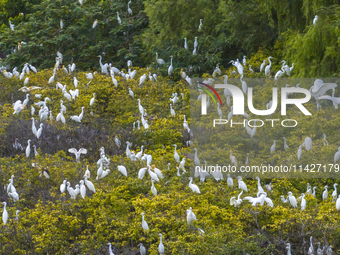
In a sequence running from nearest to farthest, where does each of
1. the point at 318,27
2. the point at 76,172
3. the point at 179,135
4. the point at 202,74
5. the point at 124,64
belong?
the point at 76,172, the point at 318,27, the point at 179,135, the point at 202,74, the point at 124,64

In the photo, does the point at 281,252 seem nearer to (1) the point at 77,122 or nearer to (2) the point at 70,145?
(2) the point at 70,145

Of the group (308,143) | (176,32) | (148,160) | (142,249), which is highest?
(176,32)

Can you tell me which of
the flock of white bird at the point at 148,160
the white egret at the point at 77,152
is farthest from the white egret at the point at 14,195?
the white egret at the point at 77,152

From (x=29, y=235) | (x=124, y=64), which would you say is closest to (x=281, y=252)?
(x=29, y=235)

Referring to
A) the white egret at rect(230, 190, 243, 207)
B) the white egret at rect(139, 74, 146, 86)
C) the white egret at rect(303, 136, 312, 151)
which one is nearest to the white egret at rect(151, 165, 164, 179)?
the white egret at rect(230, 190, 243, 207)

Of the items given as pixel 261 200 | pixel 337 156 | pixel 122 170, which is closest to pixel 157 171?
pixel 122 170

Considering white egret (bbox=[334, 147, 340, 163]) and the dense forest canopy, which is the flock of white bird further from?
the dense forest canopy

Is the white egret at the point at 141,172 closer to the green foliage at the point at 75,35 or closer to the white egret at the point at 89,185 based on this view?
the white egret at the point at 89,185

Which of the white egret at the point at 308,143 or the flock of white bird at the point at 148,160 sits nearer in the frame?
the flock of white bird at the point at 148,160

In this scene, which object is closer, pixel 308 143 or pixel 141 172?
pixel 141 172

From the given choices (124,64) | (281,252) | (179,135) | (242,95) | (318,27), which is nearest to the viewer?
(281,252)

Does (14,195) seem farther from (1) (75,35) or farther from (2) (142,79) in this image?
(1) (75,35)

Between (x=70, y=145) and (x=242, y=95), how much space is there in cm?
341

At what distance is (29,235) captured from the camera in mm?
6070
